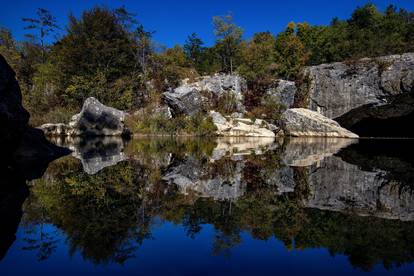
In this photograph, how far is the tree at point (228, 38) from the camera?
1283 inches

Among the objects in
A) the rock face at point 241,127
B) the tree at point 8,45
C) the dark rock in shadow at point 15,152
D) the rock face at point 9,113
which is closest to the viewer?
the dark rock in shadow at point 15,152

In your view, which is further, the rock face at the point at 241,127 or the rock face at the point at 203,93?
the rock face at the point at 203,93

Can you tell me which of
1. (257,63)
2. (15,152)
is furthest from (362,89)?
(15,152)

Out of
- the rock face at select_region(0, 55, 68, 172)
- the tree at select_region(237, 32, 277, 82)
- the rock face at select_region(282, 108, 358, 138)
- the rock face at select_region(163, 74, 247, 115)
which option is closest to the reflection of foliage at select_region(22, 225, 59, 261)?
the rock face at select_region(0, 55, 68, 172)

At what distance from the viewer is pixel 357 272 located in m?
2.25

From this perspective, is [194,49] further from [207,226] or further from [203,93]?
[207,226]

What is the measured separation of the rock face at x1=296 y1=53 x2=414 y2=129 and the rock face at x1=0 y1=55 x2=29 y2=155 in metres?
21.7

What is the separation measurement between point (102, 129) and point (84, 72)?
907 cm

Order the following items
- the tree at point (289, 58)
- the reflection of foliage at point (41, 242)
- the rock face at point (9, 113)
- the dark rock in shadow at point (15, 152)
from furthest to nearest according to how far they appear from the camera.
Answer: the tree at point (289, 58)
the rock face at point (9, 113)
the dark rock in shadow at point (15, 152)
the reflection of foliage at point (41, 242)

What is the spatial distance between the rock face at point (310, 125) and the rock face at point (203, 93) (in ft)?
14.7

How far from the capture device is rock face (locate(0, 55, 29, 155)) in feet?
23.9

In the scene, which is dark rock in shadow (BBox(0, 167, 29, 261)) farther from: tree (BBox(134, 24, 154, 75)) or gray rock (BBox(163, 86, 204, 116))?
tree (BBox(134, 24, 154, 75))

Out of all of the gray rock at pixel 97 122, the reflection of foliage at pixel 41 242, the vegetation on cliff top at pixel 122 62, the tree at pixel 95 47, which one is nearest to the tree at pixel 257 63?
the vegetation on cliff top at pixel 122 62

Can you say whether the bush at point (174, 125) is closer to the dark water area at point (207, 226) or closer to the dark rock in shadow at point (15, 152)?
the dark rock in shadow at point (15, 152)
